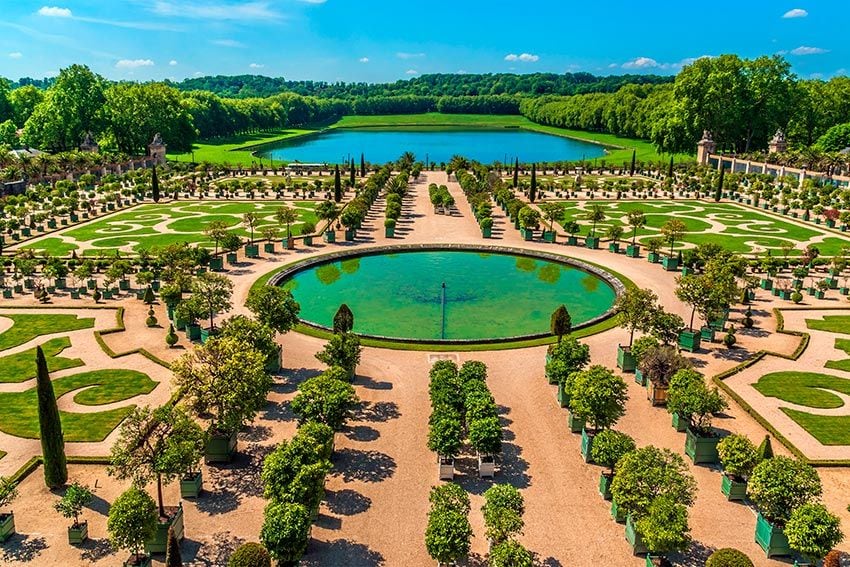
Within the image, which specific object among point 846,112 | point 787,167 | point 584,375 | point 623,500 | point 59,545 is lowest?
point 59,545

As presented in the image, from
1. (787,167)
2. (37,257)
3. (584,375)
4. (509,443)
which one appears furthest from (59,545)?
(787,167)

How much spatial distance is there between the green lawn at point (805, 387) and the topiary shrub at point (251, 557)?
2331cm

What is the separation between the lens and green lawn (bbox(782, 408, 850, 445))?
25.1 m

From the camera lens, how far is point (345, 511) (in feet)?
67.3

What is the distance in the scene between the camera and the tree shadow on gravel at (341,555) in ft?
59.3

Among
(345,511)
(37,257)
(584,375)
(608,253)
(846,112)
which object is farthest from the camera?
(846,112)

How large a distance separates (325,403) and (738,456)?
46.4 ft

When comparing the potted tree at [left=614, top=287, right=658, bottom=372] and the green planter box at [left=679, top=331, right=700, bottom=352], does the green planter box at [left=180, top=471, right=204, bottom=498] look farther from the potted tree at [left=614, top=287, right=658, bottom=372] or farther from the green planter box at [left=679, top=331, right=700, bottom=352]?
the green planter box at [left=679, top=331, right=700, bottom=352]

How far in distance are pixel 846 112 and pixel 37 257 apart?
137 meters

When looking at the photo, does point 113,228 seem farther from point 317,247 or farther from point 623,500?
point 623,500

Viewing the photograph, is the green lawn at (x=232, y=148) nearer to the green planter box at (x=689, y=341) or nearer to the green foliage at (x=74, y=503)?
the green planter box at (x=689, y=341)

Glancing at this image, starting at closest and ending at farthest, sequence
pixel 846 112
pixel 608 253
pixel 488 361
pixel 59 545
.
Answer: pixel 59 545 < pixel 488 361 < pixel 608 253 < pixel 846 112

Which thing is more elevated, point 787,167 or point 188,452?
point 787,167

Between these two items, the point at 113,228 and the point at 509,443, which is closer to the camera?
the point at 509,443
